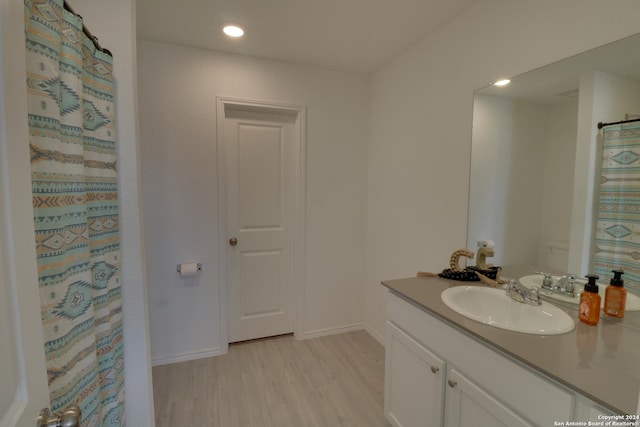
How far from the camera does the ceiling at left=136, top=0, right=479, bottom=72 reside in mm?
1732

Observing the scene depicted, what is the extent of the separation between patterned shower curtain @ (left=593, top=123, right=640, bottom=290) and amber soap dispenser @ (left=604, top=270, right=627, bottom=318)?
0.22 ft

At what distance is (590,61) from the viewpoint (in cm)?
123

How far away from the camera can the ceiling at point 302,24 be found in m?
1.73

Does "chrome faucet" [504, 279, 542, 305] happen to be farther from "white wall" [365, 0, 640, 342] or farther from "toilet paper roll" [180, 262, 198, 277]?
"toilet paper roll" [180, 262, 198, 277]

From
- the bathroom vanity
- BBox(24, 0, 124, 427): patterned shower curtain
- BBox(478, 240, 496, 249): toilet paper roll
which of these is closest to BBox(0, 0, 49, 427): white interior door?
BBox(24, 0, 124, 427): patterned shower curtain

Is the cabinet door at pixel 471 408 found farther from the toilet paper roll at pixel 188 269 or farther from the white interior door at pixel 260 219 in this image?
the toilet paper roll at pixel 188 269

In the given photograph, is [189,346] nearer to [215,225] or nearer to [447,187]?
[215,225]

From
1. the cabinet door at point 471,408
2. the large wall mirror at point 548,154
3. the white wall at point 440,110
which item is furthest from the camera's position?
the white wall at point 440,110

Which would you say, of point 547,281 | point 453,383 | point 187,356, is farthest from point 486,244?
point 187,356

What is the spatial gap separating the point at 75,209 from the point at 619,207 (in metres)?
2.00

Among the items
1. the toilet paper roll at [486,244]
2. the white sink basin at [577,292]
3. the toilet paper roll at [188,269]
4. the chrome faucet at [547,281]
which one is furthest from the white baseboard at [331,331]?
the chrome faucet at [547,281]

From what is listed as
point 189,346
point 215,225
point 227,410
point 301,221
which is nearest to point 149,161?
point 215,225

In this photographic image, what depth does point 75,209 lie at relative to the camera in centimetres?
96

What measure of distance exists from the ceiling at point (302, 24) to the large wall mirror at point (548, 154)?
68cm
